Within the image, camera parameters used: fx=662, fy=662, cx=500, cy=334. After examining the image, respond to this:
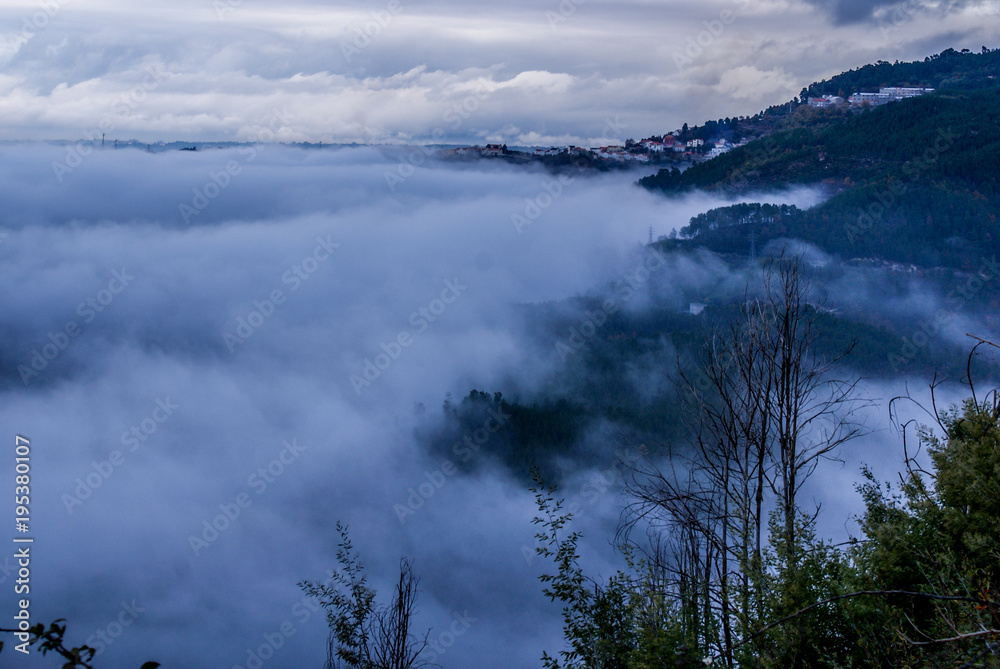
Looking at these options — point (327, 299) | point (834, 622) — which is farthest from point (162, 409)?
point (834, 622)

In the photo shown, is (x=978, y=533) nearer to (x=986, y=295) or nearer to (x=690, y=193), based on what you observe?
(x=986, y=295)

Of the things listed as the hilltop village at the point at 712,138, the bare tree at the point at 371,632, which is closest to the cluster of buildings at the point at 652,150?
the hilltop village at the point at 712,138

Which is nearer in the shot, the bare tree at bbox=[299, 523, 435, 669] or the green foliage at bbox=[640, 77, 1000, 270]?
the bare tree at bbox=[299, 523, 435, 669]

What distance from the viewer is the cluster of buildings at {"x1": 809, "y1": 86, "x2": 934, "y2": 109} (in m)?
130

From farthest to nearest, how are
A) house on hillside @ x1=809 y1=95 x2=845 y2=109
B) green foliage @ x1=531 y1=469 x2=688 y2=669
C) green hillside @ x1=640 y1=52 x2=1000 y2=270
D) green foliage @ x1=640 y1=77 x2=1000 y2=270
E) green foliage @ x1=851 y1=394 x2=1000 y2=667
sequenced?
1. house on hillside @ x1=809 y1=95 x2=845 y2=109
2. green hillside @ x1=640 y1=52 x2=1000 y2=270
3. green foliage @ x1=640 y1=77 x2=1000 y2=270
4. green foliage @ x1=531 y1=469 x2=688 y2=669
5. green foliage @ x1=851 y1=394 x2=1000 y2=667

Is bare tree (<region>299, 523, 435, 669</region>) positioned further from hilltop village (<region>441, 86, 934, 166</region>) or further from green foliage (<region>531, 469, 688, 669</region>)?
hilltop village (<region>441, 86, 934, 166</region>)

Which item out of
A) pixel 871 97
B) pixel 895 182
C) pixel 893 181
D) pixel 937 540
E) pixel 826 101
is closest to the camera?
pixel 937 540

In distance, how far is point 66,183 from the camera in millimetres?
189000

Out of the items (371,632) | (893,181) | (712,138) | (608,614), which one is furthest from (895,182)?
(371,632)

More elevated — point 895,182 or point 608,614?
point 895,182

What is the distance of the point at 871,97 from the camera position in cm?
13312

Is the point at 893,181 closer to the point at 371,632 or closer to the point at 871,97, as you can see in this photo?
the point at 871,97

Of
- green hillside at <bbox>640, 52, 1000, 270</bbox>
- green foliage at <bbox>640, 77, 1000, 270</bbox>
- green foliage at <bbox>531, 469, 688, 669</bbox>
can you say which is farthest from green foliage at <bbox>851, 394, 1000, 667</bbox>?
green hillside at <bbox>640, 52, 1000, 270</bbox>

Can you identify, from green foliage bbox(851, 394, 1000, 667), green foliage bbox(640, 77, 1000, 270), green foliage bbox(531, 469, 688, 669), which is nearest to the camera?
green foliage bbox(851, 394, 1000, 667)
